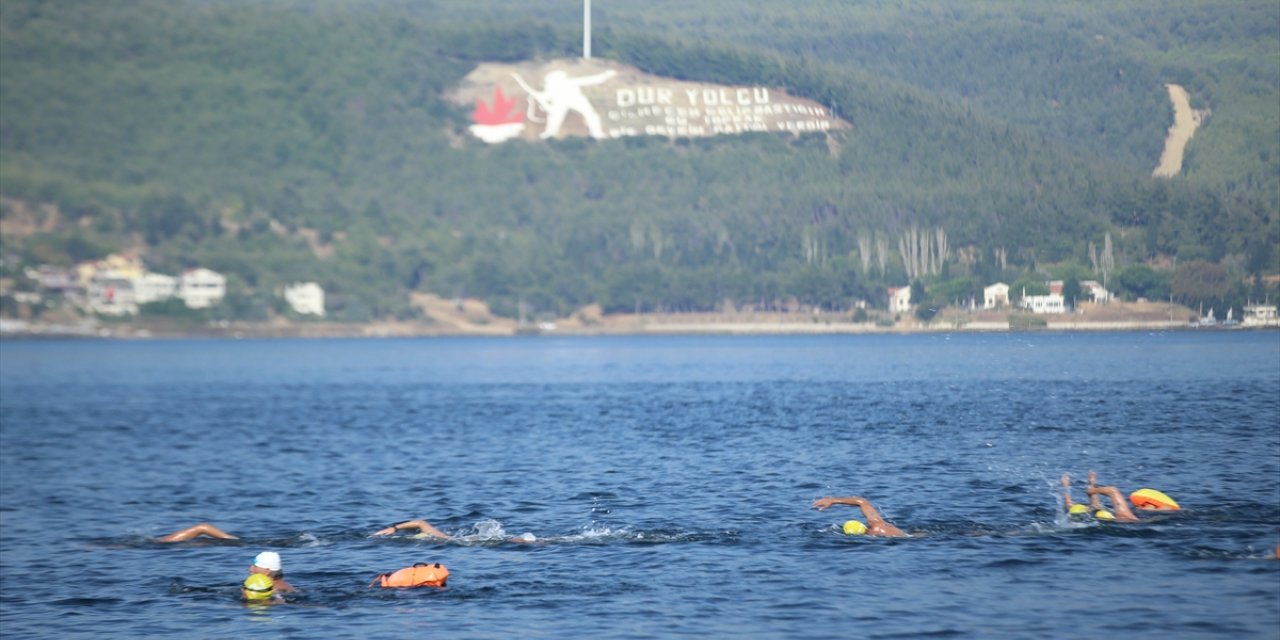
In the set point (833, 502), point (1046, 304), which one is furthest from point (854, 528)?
point (1046, 304)

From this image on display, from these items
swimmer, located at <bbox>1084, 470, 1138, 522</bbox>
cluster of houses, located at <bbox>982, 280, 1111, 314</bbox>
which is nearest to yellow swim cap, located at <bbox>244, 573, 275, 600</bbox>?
swimmer, located at <bbox>1084, 470, 1138, 522</bbox>

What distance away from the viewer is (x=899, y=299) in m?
168

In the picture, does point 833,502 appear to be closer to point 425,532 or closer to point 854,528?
point 854,528

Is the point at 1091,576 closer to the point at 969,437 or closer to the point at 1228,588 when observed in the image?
the point at 1228,588

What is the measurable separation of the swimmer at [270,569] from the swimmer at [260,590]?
0.08 meters

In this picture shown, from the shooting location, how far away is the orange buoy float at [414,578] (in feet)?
95.5

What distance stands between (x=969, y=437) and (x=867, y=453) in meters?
6.56

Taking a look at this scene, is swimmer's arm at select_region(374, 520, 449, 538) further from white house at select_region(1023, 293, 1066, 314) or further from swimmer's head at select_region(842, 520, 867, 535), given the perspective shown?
white house at select_region(1023, 293, 1066, 314)

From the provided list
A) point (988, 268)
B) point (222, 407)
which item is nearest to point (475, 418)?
point (222, 407)

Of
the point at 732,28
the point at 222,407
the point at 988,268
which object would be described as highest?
the point at 732,28

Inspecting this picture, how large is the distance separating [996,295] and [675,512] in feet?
234

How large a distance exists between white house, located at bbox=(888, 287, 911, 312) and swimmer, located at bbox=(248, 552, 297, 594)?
131796 millimetres

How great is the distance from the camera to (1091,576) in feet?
94.8

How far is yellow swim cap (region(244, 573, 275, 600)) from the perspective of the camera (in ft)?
93.0
